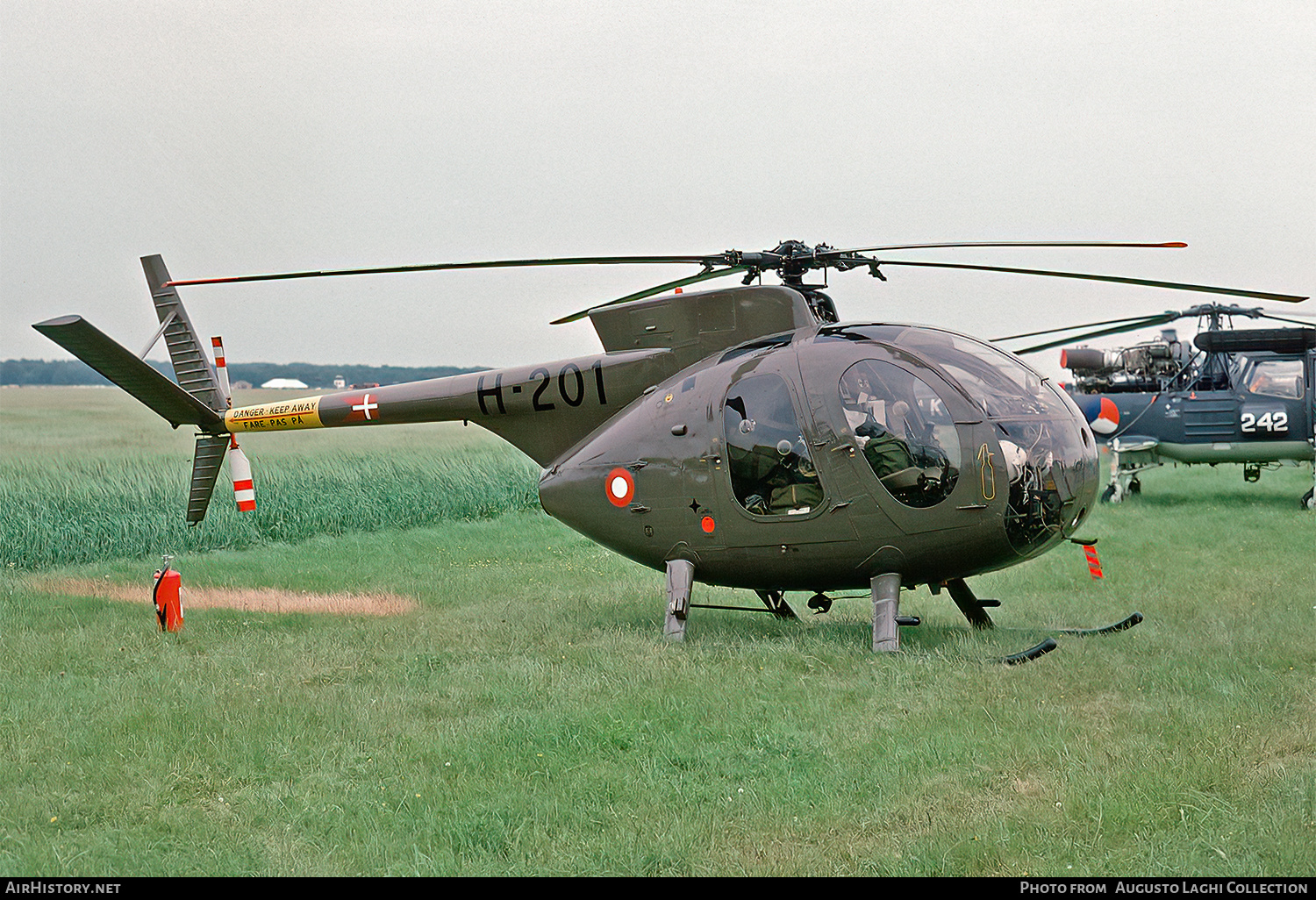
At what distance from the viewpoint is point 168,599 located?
10.1 meters

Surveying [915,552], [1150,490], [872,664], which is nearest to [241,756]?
[872,664]

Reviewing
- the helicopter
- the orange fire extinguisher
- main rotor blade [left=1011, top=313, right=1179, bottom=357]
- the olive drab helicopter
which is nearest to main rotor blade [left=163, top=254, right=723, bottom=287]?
the olive drab helicopter

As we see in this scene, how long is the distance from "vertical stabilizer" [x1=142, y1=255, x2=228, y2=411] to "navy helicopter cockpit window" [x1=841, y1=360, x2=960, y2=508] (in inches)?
302

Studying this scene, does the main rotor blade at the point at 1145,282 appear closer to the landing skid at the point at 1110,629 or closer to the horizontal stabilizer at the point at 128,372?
the landing skid at the point at 1110,629

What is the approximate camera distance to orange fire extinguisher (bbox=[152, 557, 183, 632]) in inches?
397

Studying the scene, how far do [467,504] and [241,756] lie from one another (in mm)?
15425

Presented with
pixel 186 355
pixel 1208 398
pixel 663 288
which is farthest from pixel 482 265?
pixel 1208 398

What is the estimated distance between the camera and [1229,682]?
7.16m

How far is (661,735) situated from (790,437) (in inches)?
115

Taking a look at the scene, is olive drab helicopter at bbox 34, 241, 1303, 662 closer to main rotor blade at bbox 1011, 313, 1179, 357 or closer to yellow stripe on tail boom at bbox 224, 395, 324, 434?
yellow stripe on tail boom at bbox 224, 395, 324, 434

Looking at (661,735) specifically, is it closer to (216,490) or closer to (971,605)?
(971,605)
